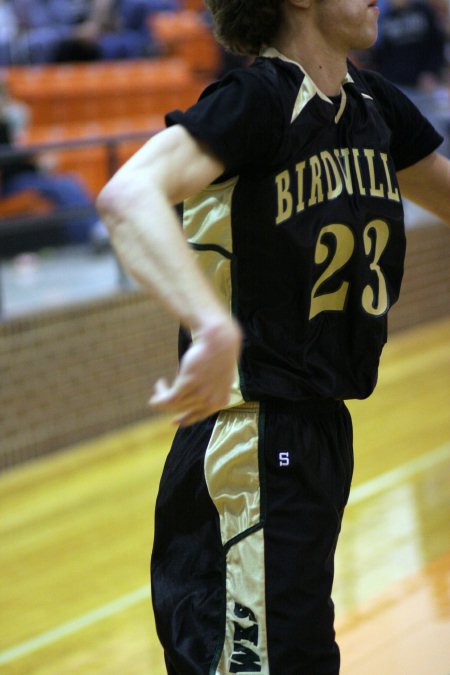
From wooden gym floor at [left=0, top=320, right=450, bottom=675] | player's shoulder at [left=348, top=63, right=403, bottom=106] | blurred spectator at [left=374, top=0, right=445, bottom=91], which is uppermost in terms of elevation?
player's shoulder at [left=348, top=63, right=403, bottom=106]

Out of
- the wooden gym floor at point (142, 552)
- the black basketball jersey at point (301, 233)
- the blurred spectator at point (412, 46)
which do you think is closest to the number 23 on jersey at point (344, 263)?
the black basketball jersey at point (301, 233)

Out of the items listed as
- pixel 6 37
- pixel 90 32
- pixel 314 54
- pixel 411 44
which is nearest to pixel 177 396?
pixel 314 54

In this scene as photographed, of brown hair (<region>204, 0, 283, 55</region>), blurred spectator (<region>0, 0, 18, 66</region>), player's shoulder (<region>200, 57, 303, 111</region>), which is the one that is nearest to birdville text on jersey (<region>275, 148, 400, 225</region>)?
player's shoulder (<region>200, 57, 303, 111</region>)

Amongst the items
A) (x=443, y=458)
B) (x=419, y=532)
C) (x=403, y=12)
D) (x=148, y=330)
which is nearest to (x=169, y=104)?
(x=403, y=12)

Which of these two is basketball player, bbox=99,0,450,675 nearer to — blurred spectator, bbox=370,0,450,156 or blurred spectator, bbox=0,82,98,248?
blurred spectator, bbox=0,82,98,248

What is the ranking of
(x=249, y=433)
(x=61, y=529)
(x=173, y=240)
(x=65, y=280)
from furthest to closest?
(x=65, y=280) < (x=61, y=529) < (x=249, y=433) < (x=173, y=240)

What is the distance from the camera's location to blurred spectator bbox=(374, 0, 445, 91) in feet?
26.7

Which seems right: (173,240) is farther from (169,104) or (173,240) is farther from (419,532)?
(169,104)

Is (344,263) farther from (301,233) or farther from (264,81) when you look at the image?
(264,81)

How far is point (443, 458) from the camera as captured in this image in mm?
5191

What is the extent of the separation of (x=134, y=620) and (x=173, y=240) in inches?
99.7

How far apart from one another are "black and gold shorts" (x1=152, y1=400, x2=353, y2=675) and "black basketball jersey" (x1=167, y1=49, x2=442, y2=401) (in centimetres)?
8

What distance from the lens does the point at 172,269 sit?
1417 millimetres

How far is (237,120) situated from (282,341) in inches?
15.4
